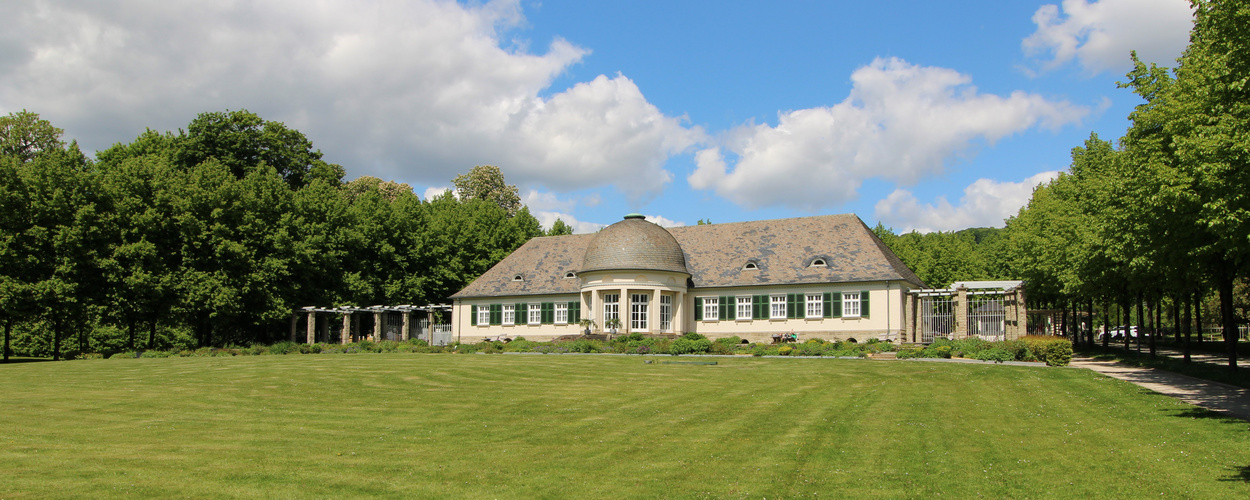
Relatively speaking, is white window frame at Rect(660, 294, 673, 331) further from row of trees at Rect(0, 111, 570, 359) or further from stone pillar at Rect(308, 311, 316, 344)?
stone pillar at Rect(308, 311, 316, 344)

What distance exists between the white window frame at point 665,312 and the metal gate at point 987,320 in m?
15.3

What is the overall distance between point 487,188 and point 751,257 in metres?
39.5

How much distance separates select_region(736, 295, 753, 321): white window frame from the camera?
147 ft

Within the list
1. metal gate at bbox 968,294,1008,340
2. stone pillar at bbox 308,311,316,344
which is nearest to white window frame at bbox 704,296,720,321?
metal gate at bbox 968,294,1008,340

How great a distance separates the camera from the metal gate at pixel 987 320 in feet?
123

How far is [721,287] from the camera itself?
45438 millimetres

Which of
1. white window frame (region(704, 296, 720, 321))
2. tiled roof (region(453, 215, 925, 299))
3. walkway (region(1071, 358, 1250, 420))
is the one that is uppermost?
tiled roof (region(453, 215, 925, 299))

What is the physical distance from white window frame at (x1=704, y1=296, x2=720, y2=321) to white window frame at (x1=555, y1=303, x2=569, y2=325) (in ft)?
27.6

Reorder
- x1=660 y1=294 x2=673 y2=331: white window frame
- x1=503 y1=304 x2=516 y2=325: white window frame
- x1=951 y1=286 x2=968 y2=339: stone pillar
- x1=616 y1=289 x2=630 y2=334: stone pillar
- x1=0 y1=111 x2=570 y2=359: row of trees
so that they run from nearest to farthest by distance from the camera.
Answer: x1=951 y1=286 x2=968 y2=339: stone pillar
x1=0 y1=111 x2=570 y2=359: row of trees
x1=616 y1=289 x2=630 y2=334: stone pillar
x1=660 y1=294 x2=673 y2=331: white window frame
x1=503 y1=304 x2=516 y2=325: white window frame

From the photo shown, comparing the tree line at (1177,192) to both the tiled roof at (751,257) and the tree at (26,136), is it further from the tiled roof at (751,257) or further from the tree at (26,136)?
the tree at (26,136)

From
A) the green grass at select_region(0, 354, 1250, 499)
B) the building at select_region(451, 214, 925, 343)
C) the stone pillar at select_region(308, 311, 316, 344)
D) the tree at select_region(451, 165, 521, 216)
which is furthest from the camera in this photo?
the tree at select_region(451, 165, 521, 216)

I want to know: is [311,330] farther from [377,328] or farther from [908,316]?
[908,316]

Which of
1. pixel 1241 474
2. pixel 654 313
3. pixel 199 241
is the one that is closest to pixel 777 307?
pixel 654 313

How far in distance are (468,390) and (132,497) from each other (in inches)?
417
